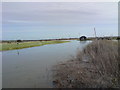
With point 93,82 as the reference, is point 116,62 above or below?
above

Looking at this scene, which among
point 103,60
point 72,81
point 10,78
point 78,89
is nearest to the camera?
point 78,89

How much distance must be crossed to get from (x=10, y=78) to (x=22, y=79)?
0.86 meters

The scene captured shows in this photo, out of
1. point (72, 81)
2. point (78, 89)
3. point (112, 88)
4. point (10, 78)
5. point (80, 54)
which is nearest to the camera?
point (112, 88)

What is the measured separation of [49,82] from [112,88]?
116 inches

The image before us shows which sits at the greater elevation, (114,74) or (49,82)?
(114,74)

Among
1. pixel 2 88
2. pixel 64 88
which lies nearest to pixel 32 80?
pixel 2 88

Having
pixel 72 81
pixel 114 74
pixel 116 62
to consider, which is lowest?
pixel 72 81

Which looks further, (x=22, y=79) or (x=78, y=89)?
(x=22, y=79)

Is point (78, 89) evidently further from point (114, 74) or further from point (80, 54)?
point (80, 54)

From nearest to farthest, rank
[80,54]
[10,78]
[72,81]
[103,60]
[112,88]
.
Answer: [112,88] < [72,81] < [103,60] < [10,78] < [80,54]

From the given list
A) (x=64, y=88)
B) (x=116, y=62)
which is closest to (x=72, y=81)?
(x=64, y=88)

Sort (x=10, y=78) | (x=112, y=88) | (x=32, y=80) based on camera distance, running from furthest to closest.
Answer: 1. (x=10, y=78)
2. (x=32, y=80)
3. (x=112, y=88)

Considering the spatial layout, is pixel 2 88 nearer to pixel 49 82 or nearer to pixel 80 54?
pixel 49 82

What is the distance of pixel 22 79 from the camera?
7.23 m
